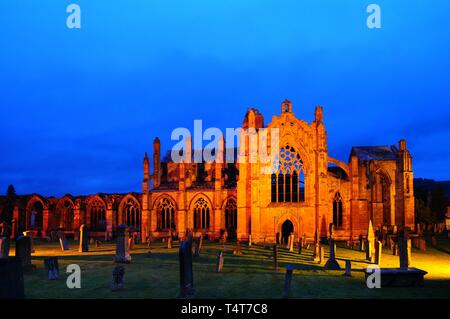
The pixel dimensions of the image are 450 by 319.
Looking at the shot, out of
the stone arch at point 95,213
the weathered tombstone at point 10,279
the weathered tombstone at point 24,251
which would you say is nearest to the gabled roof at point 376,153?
the stone arch at point 95,213

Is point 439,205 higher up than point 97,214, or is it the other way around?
point 439,205

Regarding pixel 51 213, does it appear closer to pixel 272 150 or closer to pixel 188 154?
pixel 188 154

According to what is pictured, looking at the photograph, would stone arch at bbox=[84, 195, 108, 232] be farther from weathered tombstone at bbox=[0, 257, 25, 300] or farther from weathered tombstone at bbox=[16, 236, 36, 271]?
weathered tombstone at bbox=[0, 257, 25, 300]

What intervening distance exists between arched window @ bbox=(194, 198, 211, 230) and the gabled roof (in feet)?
61.2

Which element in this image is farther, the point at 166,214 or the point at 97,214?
the point at 97,214

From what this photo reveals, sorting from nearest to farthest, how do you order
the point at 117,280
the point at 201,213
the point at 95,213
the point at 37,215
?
1. the point at 117,280
2. the point at 201,213
3. the point at 95,213
4. the point at 37,215

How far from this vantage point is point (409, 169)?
149 feet

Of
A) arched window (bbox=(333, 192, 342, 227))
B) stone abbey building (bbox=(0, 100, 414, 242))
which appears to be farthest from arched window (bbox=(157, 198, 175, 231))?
arched window (bbox=(333, 192, 342, 227))

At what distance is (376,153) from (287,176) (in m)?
16.1

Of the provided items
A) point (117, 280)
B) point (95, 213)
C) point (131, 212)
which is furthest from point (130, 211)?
point (117, 280)

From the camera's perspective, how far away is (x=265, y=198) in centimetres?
4069

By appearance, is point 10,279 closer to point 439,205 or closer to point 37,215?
point 37,215
